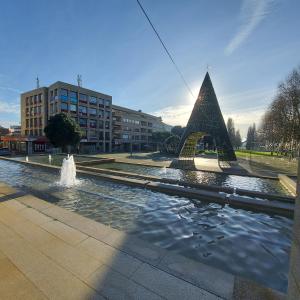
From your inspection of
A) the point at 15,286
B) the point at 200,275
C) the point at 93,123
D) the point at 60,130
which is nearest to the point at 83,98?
the point at 93,123

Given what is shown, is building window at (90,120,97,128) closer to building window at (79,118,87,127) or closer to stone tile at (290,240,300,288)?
building window at (79,118,87,127)

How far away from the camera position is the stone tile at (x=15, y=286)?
2506 mm

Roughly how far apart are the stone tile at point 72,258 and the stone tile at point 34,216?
1.31m

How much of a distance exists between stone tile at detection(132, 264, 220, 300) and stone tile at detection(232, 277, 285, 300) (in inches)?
13.7

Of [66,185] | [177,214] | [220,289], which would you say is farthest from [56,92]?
[220,289]

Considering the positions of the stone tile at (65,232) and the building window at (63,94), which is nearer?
the stone tile at (65,232)

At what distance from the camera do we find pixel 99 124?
178 feet

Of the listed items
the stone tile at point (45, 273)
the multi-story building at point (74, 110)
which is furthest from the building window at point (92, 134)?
the stone tile at point (45, 273)

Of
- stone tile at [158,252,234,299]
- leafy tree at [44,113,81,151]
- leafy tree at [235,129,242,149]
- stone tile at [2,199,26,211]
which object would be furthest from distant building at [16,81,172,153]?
leafy tree at [235,129,242,149]

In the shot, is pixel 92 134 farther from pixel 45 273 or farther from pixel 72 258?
pixel 45 273

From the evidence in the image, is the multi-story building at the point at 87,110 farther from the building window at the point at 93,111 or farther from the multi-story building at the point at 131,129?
the multi-story building at the point at 131,129

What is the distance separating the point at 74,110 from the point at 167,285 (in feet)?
163

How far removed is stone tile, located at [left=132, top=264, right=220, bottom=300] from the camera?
2564 mm

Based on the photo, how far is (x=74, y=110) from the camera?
156 feet
